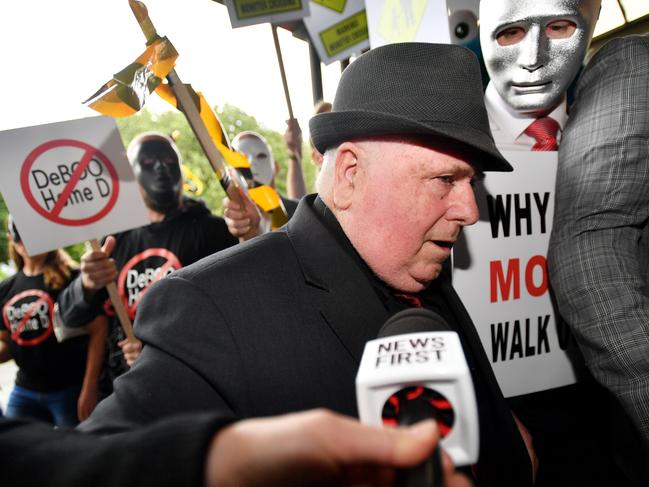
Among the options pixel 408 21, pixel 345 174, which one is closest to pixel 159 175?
pixel 408 21

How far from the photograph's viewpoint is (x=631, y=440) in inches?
49.6

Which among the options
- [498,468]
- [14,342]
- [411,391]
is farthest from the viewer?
[14,342]

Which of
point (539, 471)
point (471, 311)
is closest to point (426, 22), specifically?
point (471, 311)

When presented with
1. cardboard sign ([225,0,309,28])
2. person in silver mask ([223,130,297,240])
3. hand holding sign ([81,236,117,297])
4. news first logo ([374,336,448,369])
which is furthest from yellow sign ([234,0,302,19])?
news first logo ([374,336,448,369])

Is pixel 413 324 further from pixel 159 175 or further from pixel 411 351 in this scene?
pixel 159 175

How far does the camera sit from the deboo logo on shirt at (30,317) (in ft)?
9.17

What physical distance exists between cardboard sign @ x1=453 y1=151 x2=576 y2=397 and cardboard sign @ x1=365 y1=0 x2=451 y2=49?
0.51m

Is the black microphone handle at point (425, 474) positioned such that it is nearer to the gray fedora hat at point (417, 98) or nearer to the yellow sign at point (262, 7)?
the gray fedora hat at point (417, 98)

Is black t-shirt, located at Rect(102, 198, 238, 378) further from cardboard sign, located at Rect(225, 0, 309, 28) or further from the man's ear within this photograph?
the man's ear

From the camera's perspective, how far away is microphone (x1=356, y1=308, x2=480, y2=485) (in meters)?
0.46

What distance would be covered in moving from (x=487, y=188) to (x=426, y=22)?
0.64 meters

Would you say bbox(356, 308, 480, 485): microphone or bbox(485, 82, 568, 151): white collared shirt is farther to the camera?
bbox(485, 82, 568, 151): white collared shirt

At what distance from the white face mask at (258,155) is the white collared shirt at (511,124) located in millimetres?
2871

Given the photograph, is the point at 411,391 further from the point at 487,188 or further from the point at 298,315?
the point at 487,188
